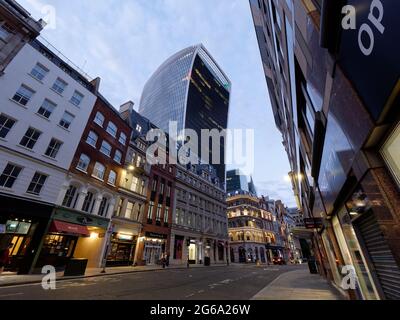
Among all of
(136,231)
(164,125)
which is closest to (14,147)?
(136,231)

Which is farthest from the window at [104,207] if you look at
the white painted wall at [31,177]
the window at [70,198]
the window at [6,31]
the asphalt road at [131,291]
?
the window at [6,31]

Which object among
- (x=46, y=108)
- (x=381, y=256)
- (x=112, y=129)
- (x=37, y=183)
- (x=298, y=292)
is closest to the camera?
(x=381, y=256)

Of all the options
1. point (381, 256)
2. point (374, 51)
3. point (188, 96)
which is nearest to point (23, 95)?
point (374, 51)

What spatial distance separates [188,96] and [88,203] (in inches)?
3237

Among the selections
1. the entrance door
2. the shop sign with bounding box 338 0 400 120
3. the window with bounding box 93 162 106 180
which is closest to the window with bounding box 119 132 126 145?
the window with bounding box 93 162 106 180

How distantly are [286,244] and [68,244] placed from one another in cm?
8380

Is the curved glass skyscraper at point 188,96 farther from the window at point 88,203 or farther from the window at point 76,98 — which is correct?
the window at point 88,203

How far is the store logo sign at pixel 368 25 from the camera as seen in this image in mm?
2044

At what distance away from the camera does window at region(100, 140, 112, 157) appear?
2293cm

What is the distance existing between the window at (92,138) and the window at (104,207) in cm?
652

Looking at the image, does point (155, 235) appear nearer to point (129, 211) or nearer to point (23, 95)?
point (129, 211)

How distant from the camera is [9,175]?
47.4ft

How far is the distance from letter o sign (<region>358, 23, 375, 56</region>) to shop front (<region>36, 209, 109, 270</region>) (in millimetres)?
18509

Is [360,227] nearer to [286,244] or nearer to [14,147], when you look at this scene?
[14,147]
